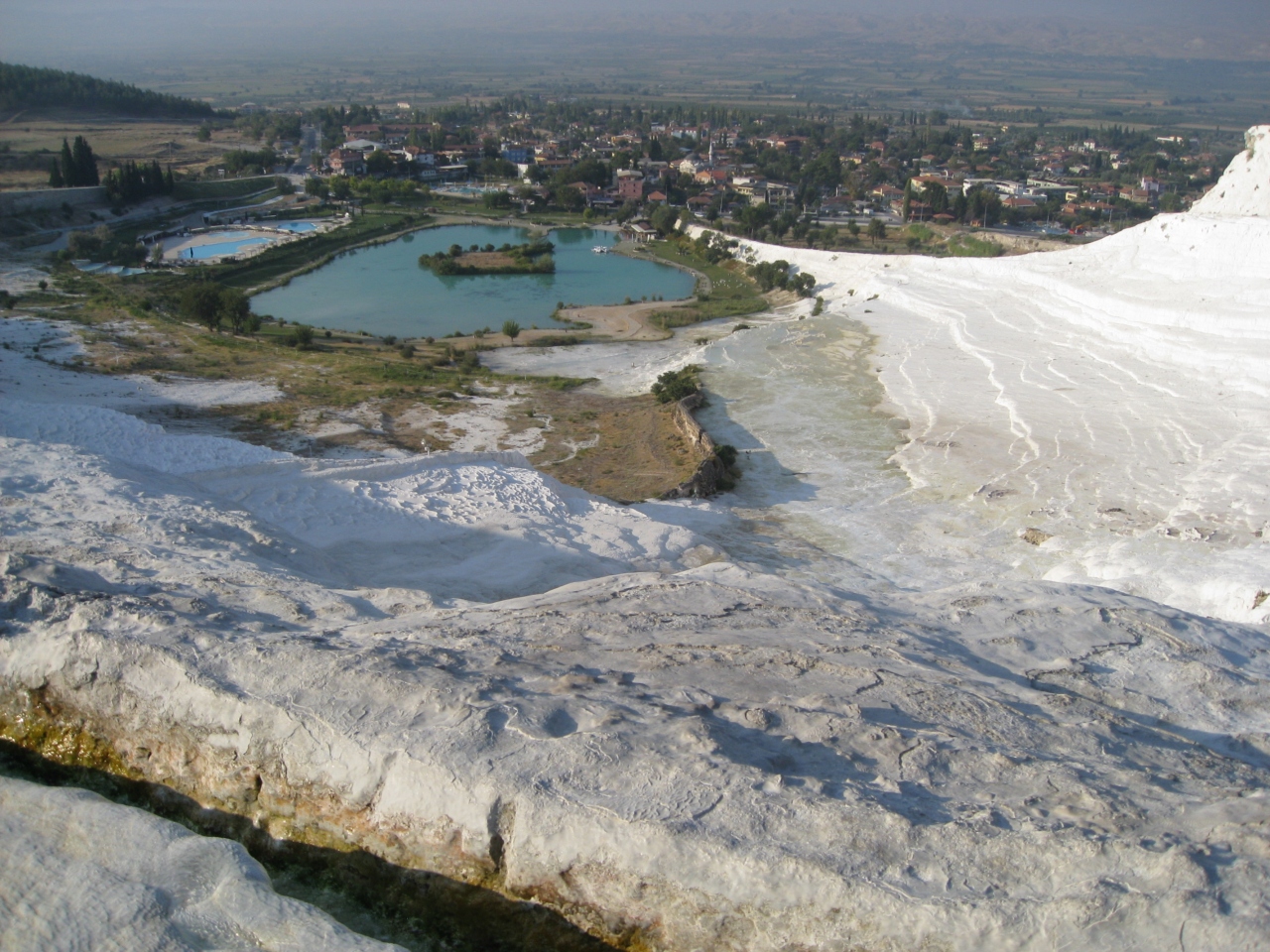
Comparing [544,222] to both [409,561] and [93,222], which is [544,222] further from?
[409,561]

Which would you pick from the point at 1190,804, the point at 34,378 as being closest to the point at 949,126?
the point at 34,378

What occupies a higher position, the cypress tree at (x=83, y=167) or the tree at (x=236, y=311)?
the cypress tree at (x=83, y=167)

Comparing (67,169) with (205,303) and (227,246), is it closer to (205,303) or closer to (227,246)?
(227,246)

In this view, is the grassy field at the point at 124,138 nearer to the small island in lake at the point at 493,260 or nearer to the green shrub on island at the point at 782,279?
the small island in lake at the point at 493,260

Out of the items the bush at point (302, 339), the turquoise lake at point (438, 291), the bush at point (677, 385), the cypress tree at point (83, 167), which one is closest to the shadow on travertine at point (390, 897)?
the bush at point (677, 385)

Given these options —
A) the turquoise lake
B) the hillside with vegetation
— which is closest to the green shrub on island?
the turquoise lake

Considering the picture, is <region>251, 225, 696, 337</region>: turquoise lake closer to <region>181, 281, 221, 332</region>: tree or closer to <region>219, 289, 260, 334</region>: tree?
<region>219, 289, 260, 334</region>: tree
